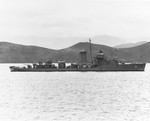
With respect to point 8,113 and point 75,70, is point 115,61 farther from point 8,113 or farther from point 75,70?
point 8,113

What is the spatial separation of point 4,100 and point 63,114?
12.1 metres

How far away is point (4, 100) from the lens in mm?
39719

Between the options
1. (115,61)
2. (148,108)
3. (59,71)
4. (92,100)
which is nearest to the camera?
(148,108)

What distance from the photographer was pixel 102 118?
28359 mm

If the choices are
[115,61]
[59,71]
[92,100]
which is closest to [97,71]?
[115,61]

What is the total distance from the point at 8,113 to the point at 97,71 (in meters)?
97.1

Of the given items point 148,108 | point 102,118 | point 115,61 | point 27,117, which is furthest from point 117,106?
point 115,61

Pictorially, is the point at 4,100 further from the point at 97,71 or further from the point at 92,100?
the point at 97,71

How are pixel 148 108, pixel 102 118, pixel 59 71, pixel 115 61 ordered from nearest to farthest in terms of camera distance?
pixel 102 118 < pixel 148 108 < pixel 115 61 < pixel 59 71

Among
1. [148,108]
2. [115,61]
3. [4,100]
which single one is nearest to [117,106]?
[148,108]

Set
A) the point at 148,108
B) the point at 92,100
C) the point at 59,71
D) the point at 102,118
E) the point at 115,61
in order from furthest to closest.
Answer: the point at 59,71
the point at 115,61
the point at 92,100
the point at 148,108
the point at 102,118

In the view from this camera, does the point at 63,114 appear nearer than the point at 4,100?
Yes

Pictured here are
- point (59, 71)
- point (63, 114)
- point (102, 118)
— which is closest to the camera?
point (102, 118)

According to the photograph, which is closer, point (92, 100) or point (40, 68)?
point (92, 100)
